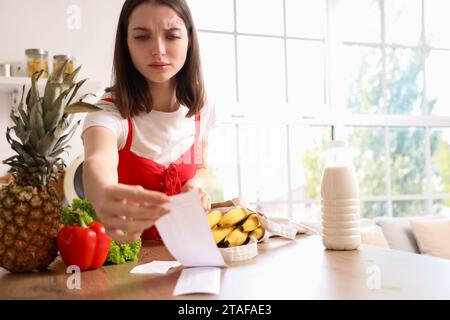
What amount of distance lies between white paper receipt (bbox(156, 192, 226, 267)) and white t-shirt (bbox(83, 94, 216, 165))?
0.53 meters

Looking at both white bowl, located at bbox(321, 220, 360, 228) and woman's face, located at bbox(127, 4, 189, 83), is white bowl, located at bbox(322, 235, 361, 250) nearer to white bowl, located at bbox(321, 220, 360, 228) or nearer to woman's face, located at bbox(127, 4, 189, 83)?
white bowl, located at bbox(321, 220, 360, 228)

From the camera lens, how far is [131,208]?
0.71 metres

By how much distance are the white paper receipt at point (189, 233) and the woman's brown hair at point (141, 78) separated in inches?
22.6

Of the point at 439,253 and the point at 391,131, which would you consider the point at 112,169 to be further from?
the point at 391,131

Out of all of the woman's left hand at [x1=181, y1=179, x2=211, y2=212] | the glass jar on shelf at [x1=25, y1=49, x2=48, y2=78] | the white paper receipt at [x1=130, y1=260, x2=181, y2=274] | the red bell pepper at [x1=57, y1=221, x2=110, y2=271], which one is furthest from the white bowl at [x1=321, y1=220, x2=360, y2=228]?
the glass jar on shelf at [x1=25, y1=49, x2=48, y2=78]

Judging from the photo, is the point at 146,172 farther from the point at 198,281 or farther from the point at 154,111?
the point at 198,281

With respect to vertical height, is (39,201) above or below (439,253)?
above

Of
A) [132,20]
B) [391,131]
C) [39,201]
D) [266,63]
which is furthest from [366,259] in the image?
[391,131]

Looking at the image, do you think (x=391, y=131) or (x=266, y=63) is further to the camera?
(x=391, y=131)

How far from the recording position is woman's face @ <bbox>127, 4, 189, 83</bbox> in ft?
3.91

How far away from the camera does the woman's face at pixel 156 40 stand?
46.9 inches

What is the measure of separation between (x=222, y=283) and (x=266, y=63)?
329 centimetres

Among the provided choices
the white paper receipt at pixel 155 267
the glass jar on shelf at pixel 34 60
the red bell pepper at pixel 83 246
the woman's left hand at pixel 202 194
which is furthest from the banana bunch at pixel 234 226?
the glass jar on shelf at pixel 34 60
